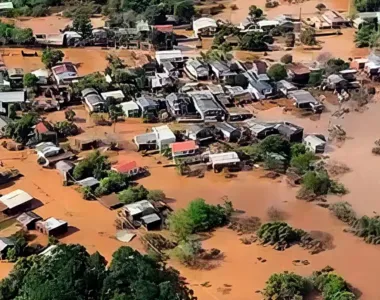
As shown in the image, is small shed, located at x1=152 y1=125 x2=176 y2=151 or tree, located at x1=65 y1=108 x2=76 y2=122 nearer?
small shed, located at x1=152 y1=125 x2=176 y2=151

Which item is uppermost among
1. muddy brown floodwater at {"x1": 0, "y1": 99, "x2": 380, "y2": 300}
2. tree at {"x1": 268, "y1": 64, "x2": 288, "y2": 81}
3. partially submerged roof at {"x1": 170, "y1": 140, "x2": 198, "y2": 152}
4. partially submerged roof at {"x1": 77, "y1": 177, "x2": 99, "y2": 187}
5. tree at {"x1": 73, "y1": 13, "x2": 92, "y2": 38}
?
tree at {"x1": 73, "y1": 13, "x2": 92, "y2": 38}

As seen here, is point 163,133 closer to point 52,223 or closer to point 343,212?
point 52,223

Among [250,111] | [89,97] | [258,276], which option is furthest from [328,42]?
[258,276]

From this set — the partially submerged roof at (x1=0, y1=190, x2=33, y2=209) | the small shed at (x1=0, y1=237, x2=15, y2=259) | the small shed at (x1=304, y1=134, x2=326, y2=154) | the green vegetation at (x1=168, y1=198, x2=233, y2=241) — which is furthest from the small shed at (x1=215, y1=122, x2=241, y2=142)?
the small shed at (x1=0, y1=237, x2=15, y2=259)

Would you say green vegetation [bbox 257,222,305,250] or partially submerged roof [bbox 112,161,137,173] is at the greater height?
partially submerged roof [bbox 112,161,137,173]

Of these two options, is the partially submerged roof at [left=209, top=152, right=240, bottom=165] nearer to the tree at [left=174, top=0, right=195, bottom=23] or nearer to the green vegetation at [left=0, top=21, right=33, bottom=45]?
the green vegetation at [left=0, top=21, right=33, bottom=45]

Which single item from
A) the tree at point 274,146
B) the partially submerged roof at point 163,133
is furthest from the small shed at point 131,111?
the tree at point 274,146
